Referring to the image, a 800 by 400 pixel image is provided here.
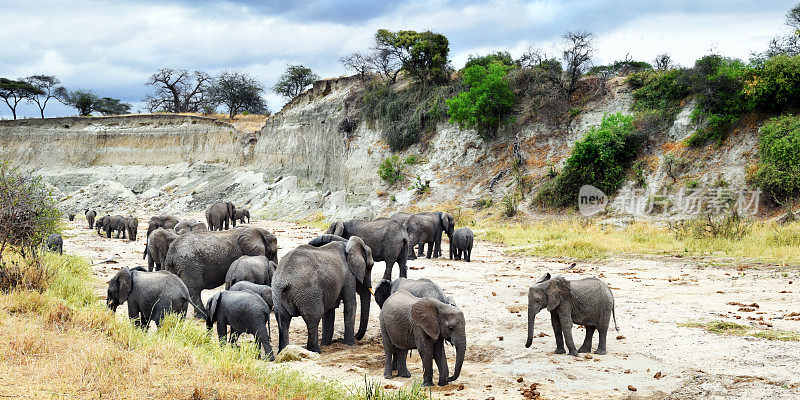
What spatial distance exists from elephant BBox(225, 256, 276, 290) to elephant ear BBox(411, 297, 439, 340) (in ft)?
13.5

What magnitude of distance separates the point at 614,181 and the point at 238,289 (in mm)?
22300

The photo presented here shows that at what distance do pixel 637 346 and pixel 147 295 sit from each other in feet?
22.6

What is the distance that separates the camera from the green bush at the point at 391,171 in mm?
36406

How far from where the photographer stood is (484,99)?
3347cm

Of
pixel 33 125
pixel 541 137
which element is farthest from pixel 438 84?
pixel 33 125

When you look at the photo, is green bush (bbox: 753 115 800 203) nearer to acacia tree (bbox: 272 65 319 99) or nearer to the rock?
the rock

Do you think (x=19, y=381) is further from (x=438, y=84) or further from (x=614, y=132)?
(x=438, y=84)

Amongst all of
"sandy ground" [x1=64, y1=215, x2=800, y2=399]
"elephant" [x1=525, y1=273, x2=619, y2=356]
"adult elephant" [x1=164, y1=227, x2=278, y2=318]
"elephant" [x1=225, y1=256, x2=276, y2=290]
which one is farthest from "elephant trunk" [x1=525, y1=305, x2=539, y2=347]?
"adult elephant" [x1=164, y1=227, x2=278, y2=318]

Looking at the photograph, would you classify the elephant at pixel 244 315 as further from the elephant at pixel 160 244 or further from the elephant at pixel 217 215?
the elephant at pixel 217 215

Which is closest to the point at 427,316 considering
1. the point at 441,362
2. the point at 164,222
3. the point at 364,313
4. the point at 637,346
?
the point at 441,362

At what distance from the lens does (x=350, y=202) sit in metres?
37.8

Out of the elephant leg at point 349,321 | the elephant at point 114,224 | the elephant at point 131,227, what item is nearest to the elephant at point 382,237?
the elephant leg at point 349,321

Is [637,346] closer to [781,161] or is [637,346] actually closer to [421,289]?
[421,289]

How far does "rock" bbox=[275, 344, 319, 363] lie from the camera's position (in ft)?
25.1
